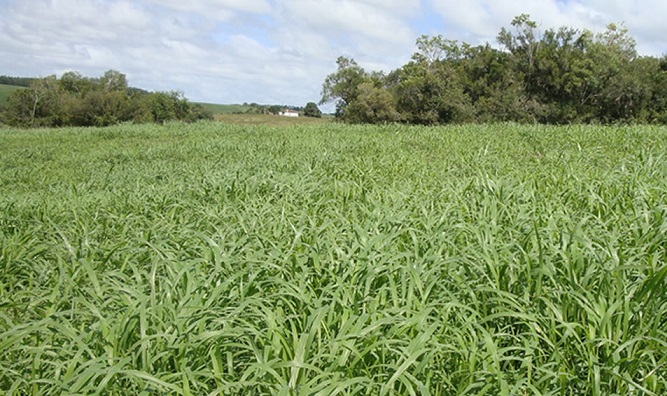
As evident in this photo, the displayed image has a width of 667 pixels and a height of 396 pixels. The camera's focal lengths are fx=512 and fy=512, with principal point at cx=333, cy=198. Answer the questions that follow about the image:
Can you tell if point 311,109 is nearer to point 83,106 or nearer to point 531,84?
point 83,106

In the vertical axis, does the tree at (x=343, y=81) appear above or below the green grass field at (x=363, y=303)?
above

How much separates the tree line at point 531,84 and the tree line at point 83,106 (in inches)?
818

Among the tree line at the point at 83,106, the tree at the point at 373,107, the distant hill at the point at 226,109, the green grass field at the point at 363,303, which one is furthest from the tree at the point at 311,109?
the green grass field at the point at 363,303

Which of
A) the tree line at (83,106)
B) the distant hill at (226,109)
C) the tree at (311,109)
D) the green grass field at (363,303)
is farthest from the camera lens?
the distant hill at (226,109)

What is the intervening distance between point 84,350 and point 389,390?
1.14 meters

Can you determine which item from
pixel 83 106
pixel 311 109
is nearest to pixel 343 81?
pixel 311 109

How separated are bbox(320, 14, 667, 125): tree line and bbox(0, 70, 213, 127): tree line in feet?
68.2

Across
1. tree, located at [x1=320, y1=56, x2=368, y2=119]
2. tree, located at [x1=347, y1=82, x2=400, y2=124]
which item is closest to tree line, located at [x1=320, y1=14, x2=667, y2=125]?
tree, located at [x1=347, y1=82, x2=400, y2=124]

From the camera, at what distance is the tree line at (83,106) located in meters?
45.6

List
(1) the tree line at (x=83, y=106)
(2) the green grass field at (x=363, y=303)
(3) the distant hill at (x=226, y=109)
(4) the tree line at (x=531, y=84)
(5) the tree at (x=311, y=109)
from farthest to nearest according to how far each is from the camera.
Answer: (3) the distant hill at (x=226, y=109), (5) the tree at (x=311, y=109), (1) the tree line at (x=83, y=106), (4) the tree line at (x=531, y=84), (2) the green grass field at (x=363, y=303)

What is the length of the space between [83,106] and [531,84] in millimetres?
37598

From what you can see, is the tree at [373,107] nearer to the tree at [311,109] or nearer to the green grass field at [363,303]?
the tree at [311,109]

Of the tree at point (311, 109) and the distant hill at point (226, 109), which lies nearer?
the tree at point (311, 109)

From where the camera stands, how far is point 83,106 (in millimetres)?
45750
